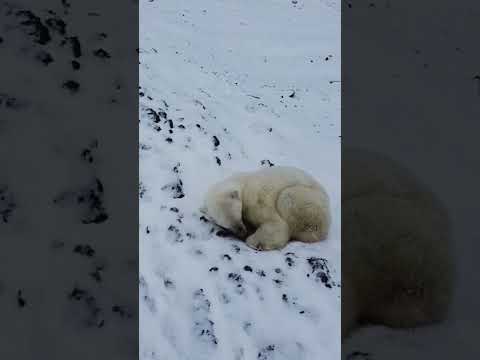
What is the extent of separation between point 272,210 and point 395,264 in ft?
3.89

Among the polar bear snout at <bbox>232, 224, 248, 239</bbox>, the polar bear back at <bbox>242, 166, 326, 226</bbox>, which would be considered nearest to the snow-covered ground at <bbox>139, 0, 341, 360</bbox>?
the polar bear snout at <bbox>232, 224, 248, 239</bbox>

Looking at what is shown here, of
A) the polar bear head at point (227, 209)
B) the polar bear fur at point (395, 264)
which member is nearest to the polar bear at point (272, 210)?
the polar bear head at point (227, 209)

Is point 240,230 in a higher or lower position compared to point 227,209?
lower

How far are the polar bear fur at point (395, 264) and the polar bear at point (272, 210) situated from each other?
71 centimetres

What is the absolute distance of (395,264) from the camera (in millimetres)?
2615

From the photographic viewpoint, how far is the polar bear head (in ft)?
11.9

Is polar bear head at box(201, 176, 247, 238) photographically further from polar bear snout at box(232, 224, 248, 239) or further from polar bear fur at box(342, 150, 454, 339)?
polar bear fur at box(342, 150, 454, 339)

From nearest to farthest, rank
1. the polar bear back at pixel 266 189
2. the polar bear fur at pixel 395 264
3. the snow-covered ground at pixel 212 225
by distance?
the polar bear fur at pixel 395 264
the snow-covered ground at pixel 212 225
the polar bear back at pixel 266 189

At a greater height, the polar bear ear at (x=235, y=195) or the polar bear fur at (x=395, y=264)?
the polar bear ear at (x=235, y=195)

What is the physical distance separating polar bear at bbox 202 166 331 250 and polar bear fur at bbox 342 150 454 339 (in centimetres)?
71

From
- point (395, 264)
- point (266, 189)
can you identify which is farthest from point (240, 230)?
point (395, 264)

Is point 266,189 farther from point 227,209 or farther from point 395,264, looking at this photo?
point 395,264

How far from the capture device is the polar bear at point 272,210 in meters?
3.57

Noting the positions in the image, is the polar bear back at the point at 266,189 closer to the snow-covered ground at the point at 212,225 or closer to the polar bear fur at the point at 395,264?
the snow-covered ground at the point at 212,225
